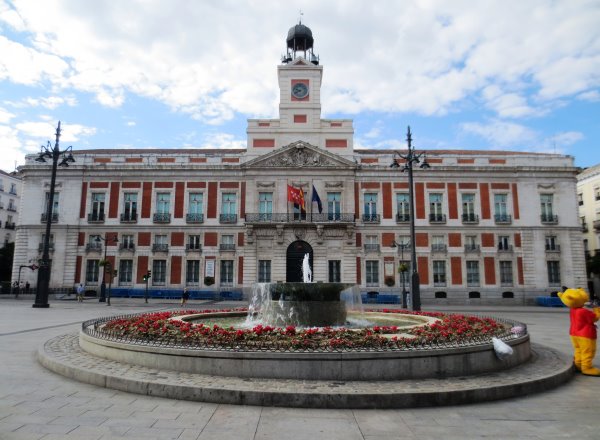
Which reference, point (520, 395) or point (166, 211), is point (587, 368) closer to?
point (520, 395)

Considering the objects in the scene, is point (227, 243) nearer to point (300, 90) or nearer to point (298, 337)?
point (300, 90)

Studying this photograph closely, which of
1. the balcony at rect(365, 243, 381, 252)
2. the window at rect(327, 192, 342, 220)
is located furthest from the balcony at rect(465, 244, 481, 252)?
the window at rect(327, 192, 342, 220)

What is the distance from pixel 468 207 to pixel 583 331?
30253mm

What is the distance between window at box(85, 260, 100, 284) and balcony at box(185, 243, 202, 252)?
7618 millimetres

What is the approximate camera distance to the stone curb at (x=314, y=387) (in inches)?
226

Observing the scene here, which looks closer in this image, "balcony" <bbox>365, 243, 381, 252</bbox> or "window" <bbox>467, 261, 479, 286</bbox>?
"window" <bbox>467, 261, 479, 286</bbox>

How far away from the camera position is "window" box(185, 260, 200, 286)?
35.7 meters

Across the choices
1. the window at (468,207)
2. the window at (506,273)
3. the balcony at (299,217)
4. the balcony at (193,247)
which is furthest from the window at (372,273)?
the balcony at (193,247)

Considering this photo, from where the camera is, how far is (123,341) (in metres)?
7.83

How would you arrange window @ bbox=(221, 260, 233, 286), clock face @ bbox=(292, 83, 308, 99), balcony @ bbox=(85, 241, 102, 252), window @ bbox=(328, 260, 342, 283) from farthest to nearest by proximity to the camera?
1. clock face @ bbox=(292, 83, 308, 99)
2. balcony @ bbox=(85, 241, 102, 252)
3. window @ bbox=(221, 260, 233, 286)
4. window @ bbox=(328, 260, 342, 283)

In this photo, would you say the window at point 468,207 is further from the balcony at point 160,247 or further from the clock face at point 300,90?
the balcony at point 160,247

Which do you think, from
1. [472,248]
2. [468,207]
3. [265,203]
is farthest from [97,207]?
[472,248]

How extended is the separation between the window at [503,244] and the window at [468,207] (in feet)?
8.76

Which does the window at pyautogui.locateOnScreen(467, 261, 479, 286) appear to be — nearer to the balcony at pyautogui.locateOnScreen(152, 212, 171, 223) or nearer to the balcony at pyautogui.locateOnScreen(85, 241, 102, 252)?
the balcony at pyautogui.locateOnScreen(152, 212, 171, 223)
